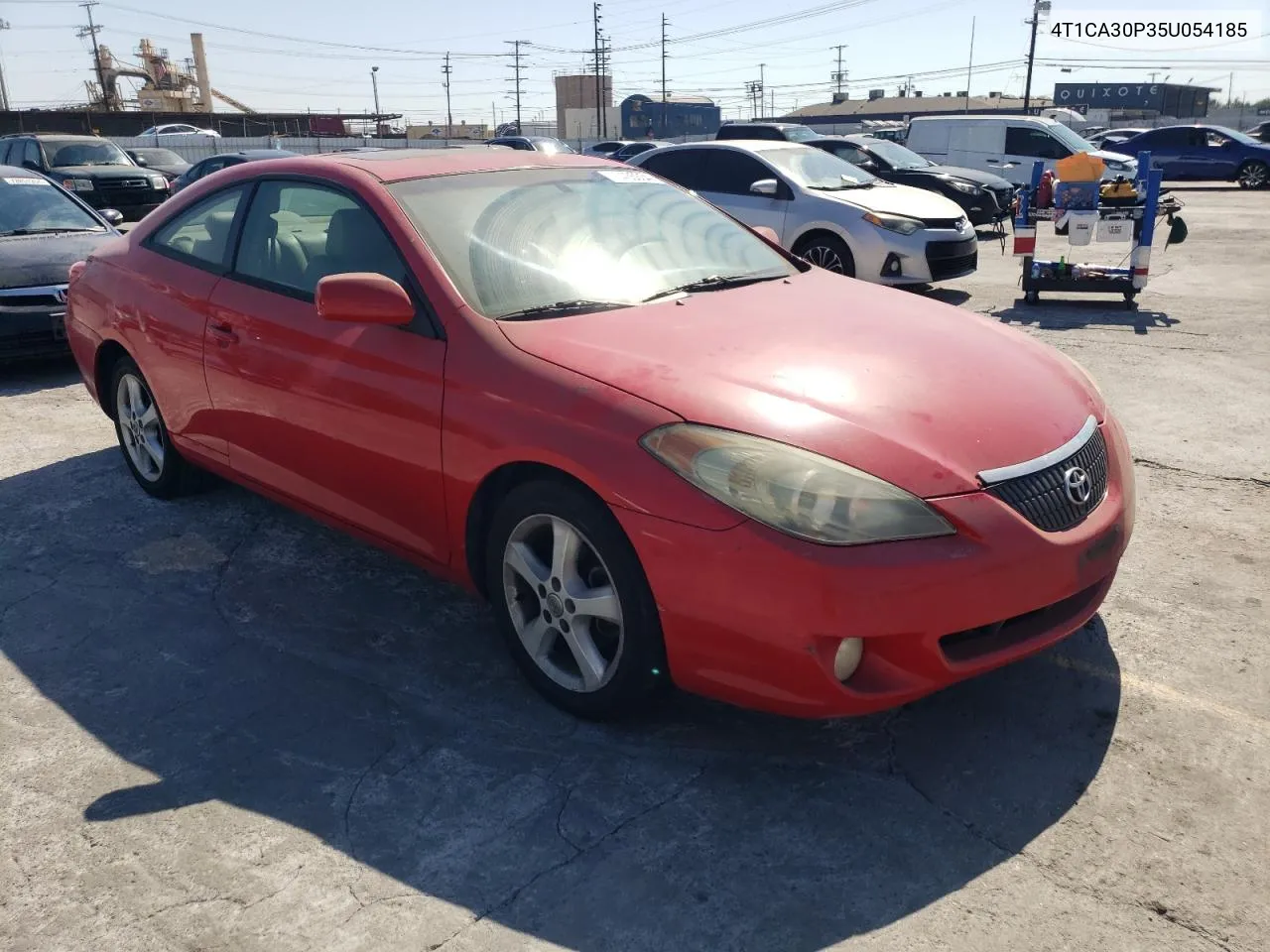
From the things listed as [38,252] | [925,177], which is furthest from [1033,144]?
[38,252]

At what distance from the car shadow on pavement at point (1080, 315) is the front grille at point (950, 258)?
1.91ft

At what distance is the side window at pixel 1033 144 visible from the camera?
18.0 meters

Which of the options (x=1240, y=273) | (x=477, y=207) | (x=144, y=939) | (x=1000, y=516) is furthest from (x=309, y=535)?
(x=1240, y=273)

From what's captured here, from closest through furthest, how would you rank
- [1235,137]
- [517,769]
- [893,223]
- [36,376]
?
[517,769]
[36,376]
[893,223]
[1235,137]

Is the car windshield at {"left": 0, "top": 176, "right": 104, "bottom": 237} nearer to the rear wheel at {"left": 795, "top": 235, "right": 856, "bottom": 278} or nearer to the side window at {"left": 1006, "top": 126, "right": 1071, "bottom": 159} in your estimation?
the rear wheel at {"left": 795, "top": 235, "right": 856, "bottom": 278}

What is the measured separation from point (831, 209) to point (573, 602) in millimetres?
7644

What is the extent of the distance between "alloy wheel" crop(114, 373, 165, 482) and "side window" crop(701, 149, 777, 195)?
682 cm

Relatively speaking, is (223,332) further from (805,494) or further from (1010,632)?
(1010,632)

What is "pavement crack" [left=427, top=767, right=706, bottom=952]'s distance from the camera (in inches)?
89.2

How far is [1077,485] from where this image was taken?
9.09 ft

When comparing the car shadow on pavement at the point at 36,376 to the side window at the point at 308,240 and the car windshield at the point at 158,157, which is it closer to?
the side window at the point at 308,240

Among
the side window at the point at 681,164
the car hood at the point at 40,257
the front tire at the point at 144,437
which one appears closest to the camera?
the front tire at the point at 144,437

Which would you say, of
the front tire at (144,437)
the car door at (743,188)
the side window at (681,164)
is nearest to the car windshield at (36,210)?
the front tire at (144,437)

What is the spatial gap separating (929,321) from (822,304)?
1.19ft
